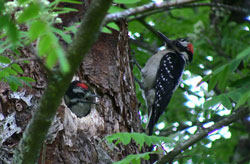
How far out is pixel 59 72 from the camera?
8.20ft

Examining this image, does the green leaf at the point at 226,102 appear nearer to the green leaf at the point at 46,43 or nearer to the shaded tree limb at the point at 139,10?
the shaded tree limb at the point at 139,10

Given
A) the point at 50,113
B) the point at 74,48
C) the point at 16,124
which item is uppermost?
the point at 74,48

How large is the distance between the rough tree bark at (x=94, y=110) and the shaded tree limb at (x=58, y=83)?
1.76ft

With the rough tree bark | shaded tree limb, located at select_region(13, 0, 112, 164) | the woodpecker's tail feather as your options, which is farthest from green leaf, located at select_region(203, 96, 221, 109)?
the woodpecker's tail feather

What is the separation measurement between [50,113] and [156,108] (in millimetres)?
3733

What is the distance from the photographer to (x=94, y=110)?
180 inches

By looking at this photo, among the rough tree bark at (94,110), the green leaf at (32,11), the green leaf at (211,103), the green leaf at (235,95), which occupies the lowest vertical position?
the rough tree bark at (94,110)

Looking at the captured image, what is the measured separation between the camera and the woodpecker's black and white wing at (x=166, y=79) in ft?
20.9

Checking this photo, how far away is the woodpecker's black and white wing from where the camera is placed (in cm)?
638

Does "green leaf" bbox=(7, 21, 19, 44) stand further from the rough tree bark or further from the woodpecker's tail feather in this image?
the woodpecker's tail feather

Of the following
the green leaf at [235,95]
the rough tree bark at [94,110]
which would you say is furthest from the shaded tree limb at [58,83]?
the green leaf at [235,95]

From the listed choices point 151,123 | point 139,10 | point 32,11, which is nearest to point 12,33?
point 32,11

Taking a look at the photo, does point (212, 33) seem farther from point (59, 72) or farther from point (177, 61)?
point (59, 72)

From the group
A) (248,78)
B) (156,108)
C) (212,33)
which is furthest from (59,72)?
(212,33)
